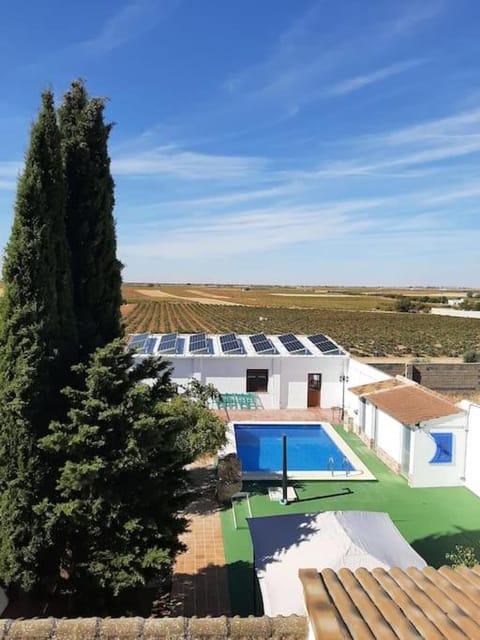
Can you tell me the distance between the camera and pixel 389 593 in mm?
4938

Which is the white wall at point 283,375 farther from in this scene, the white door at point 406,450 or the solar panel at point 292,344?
the white door at point 406,450

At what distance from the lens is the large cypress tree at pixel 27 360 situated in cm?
746

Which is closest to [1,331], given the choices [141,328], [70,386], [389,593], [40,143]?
[70,386]

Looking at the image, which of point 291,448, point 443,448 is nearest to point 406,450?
A: point 443,448

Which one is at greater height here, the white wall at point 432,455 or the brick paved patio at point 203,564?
the white wall at point 432,455

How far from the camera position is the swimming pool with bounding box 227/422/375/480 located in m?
17.6

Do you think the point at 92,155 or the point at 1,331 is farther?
the point at 92,155

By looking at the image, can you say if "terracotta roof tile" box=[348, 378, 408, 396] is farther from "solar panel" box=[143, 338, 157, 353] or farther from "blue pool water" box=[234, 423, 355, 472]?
"solar panel" box=[143, 338, 157, 353]

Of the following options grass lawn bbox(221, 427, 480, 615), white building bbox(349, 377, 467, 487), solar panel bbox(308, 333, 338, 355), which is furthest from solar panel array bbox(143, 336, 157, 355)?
white building bbox(349, 377, 467, 487)

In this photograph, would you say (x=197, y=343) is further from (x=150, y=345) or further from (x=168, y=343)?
(x=150, y=345)

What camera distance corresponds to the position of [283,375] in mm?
26016

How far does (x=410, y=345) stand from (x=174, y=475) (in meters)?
59.1

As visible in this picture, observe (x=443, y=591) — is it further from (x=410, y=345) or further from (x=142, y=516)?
(x=410, y=345)

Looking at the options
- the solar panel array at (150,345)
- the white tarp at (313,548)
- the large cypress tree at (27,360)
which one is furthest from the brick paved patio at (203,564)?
the solar panel array at (150,345)
